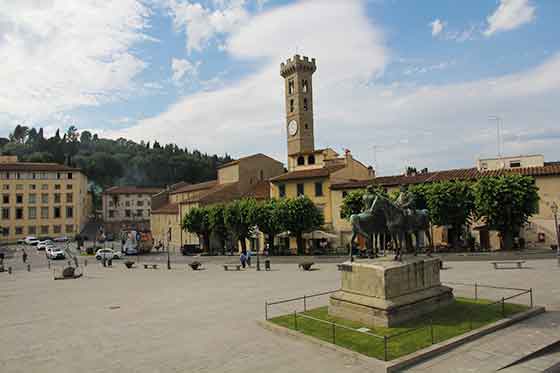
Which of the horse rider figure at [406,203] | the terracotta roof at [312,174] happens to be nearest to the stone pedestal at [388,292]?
the horse rider figure at [406,203]

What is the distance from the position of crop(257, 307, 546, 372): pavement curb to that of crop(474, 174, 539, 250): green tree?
20570 mm

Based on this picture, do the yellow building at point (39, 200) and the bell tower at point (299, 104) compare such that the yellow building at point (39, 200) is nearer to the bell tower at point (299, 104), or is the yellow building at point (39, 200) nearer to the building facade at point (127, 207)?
the building facade at point (127, 207)

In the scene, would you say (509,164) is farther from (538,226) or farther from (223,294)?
(223,294)

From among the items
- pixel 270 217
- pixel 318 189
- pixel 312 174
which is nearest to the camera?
pixel 270 217

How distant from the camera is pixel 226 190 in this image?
2435 inches

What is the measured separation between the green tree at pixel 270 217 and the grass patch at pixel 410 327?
26.8 meters

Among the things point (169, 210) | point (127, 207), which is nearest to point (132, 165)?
point (127, 207)

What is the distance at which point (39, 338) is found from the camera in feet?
47.1

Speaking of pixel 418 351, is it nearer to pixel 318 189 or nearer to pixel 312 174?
pixel 318 189

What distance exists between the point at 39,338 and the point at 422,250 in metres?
33.6

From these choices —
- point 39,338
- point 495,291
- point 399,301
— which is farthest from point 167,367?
point 495,291

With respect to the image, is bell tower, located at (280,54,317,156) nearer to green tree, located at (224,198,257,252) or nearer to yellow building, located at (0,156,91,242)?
green tree, located at (224,198,257,252)

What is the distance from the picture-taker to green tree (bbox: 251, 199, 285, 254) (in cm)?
4294

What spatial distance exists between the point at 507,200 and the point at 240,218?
1039 inches
